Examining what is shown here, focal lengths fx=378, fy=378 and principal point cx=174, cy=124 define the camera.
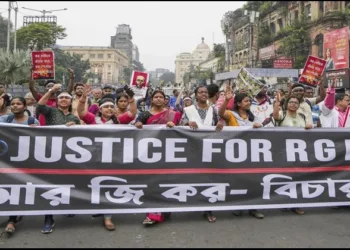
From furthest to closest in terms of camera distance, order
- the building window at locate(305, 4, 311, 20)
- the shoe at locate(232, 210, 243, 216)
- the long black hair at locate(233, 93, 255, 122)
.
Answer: the building window at locate(305, 4, 311, 20)
the long black hair at locate(233, 93, 255, 122)
the shoe at locate(232, 210, 243, 216)

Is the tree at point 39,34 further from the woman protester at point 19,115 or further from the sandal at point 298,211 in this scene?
the sandal at point 298,211

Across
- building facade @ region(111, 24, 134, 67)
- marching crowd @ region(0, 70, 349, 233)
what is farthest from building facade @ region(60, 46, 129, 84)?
marching crowd @ region(0, 70, 349, 233)

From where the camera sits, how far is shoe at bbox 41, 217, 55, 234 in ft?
12.9

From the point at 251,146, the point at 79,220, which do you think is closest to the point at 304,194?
the point at 251,146

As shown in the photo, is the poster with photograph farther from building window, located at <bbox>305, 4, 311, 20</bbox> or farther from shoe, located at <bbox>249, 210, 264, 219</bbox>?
building window, located at <bbox>305, 4, 311, 20</bbox>

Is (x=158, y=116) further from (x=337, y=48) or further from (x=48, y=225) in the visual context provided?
(x=337, y=48)

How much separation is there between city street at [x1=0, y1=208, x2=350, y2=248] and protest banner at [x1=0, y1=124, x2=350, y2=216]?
0.55 feet

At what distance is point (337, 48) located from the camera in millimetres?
26047

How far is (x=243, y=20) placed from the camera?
52906 millimetres

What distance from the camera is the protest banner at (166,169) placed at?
4102mm

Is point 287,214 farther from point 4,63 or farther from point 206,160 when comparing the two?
point 4,63

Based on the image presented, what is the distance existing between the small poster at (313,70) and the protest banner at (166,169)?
108 inches

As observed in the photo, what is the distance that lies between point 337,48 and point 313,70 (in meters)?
21.0

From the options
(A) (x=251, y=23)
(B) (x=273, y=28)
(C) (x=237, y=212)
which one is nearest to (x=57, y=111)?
(C) (x=237, y=212)
